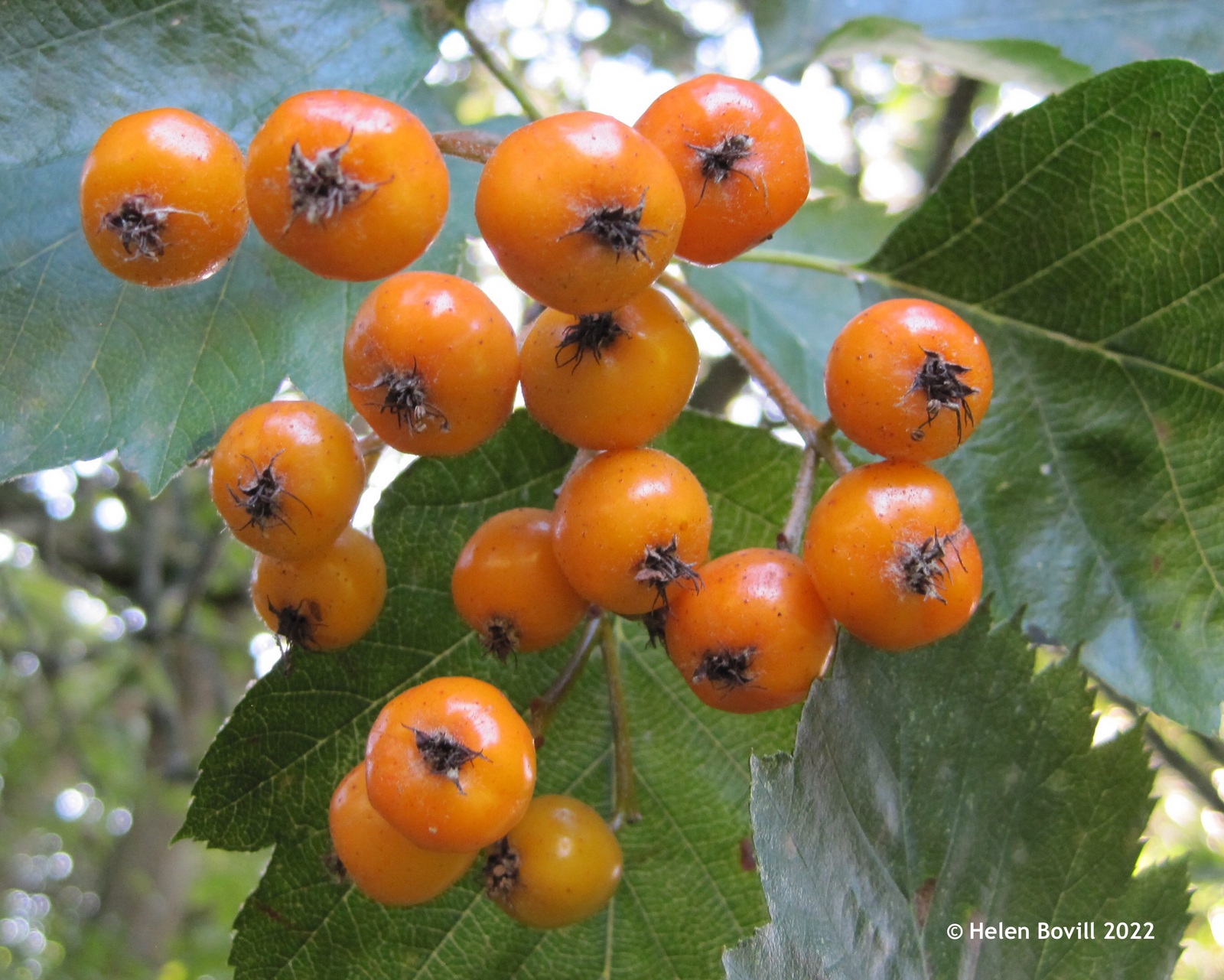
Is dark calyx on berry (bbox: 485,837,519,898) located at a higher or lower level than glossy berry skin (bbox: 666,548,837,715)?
lower

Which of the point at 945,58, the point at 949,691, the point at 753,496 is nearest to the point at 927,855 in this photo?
the point at 949,691

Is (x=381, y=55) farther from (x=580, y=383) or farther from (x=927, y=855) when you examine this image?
(x=927, y=855)

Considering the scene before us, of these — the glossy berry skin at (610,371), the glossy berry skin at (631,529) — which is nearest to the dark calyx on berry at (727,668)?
the glossy berry skin at (631,529)

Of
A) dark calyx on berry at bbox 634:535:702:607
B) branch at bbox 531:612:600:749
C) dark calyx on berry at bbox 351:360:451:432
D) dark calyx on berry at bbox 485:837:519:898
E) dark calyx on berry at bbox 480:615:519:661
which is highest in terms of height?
dark calyx on berry at bbox 351:360:451:432

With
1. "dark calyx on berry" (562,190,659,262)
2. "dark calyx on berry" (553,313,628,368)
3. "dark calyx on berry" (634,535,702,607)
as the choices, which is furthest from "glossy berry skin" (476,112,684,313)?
"dark calyx on berry" (634,535,702,607)

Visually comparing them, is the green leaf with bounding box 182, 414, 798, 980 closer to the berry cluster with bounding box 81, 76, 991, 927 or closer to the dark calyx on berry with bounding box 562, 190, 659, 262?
the berry cluster with bounding box 81, 76, 991, 927

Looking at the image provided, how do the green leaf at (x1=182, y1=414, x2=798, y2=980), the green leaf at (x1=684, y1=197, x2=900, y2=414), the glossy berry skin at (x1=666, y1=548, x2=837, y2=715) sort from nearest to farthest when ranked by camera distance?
the glossy berry skin at (x1=666, y1=548, x2=837, y2=715) < the green leaf at (x1=182, y1=414, x2=798, y2=980) < the green leaf at (x1=684, y1=197, x2=900, y2=414)
